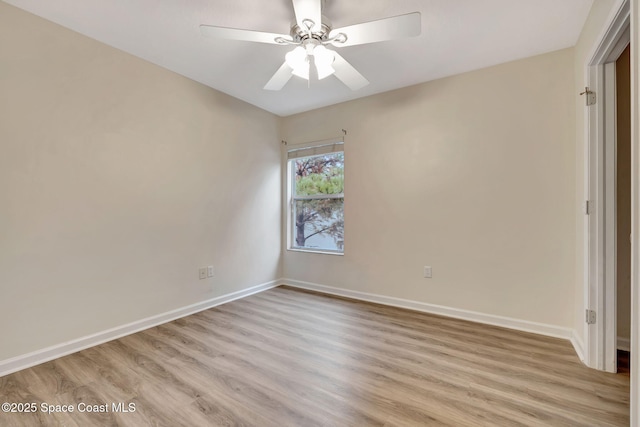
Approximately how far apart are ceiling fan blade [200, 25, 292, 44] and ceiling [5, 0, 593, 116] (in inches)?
10.3

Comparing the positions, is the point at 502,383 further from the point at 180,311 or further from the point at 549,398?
the point at 180,311

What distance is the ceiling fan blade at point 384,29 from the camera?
1568 mm

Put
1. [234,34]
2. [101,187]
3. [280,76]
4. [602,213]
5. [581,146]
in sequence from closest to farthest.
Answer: [234,34] → [602,213] → [581,146] → [280,76] → [101,187]

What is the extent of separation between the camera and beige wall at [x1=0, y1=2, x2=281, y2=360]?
1981 mm

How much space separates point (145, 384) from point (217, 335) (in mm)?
735

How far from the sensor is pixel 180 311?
295 centimetres

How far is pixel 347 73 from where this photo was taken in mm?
2189

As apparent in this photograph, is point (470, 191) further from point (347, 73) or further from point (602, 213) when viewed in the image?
point (347, 73)

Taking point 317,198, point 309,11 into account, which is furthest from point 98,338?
point 309,11

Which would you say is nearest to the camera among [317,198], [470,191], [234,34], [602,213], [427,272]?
[234,34]

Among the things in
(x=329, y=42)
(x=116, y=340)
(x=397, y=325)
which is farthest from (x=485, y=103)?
(x=116, y=340)

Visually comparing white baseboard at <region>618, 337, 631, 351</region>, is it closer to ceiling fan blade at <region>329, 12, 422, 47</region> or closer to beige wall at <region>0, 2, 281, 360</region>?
ceiling fan blade at <region>329, 12, 422, 47</region>

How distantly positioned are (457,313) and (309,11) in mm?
2905

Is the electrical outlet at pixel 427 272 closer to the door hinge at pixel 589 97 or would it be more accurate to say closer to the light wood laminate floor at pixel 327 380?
the light wood laminate floor at pixel 327 380
